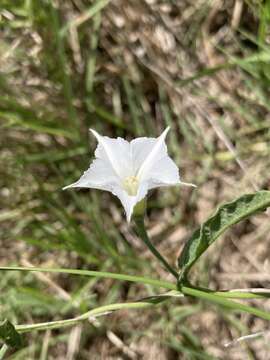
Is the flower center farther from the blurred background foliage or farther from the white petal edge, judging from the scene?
the blurred background foliage

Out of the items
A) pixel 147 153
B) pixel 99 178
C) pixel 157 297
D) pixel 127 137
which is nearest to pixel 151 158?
pixel 147 153

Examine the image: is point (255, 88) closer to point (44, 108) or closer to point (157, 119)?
point (157, 119)

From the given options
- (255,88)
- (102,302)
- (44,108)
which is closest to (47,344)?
(102,302)

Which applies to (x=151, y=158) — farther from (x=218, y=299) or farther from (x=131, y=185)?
(x=218, y=299)

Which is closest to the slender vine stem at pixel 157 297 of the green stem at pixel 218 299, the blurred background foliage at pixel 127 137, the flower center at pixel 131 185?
the green stem at pixel 218 299

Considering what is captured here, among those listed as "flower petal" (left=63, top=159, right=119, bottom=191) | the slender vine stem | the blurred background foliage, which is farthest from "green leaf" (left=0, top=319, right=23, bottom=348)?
the blurred background foliage

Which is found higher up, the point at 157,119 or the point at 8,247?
the point at 157,119

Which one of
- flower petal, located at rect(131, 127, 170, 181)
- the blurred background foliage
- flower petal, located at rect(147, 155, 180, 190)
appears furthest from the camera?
the blurred background foliage
